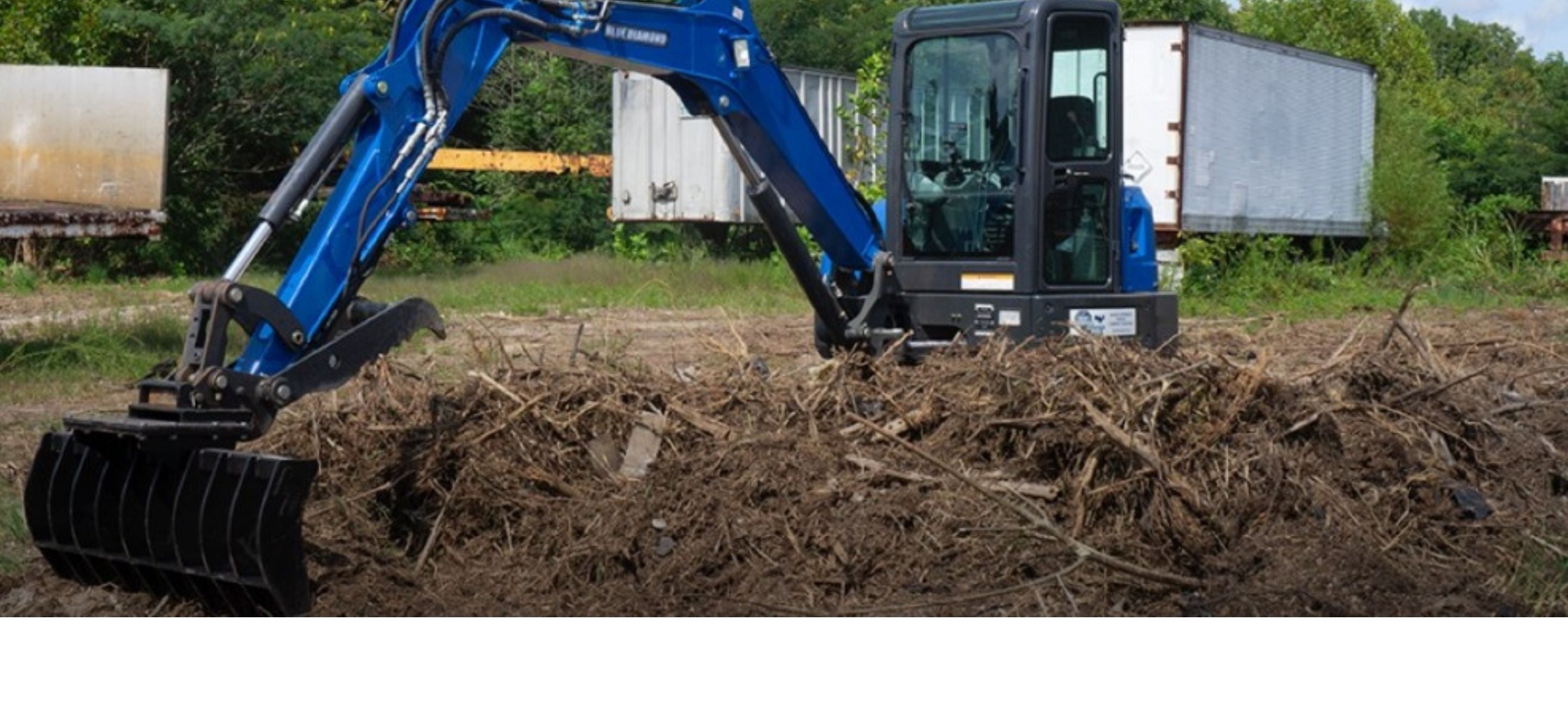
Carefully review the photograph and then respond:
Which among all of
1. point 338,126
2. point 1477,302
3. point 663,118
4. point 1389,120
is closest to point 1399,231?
point 1389,120

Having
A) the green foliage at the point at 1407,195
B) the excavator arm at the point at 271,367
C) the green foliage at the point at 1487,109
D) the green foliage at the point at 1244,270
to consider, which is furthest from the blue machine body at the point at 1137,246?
the green foliage at the point at 1487,109

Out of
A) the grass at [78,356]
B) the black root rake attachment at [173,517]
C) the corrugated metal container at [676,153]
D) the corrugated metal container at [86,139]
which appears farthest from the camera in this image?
the corrugated metal container at [676,153]

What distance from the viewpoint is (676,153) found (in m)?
24.6

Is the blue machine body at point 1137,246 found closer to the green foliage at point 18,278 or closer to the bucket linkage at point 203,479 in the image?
the bucket linkage at point 203,479

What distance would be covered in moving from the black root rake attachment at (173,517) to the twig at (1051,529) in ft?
8.03

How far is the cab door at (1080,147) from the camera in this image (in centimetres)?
1029

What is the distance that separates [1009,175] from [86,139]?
7323mm

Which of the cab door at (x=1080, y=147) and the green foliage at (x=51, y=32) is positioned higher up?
the green foliage at (x=51, y=32)

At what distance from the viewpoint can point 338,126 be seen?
721 cm

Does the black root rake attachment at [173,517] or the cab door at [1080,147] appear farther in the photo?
the cab door at [1080,147]

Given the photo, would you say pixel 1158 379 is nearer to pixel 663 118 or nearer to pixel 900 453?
pixel 900 453

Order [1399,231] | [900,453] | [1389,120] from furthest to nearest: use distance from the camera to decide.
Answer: [1389,120]
[1399,231]
[900,453]

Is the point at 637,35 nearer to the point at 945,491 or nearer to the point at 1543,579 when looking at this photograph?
the point at 945,491

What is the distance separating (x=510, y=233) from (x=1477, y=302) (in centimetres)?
1467
